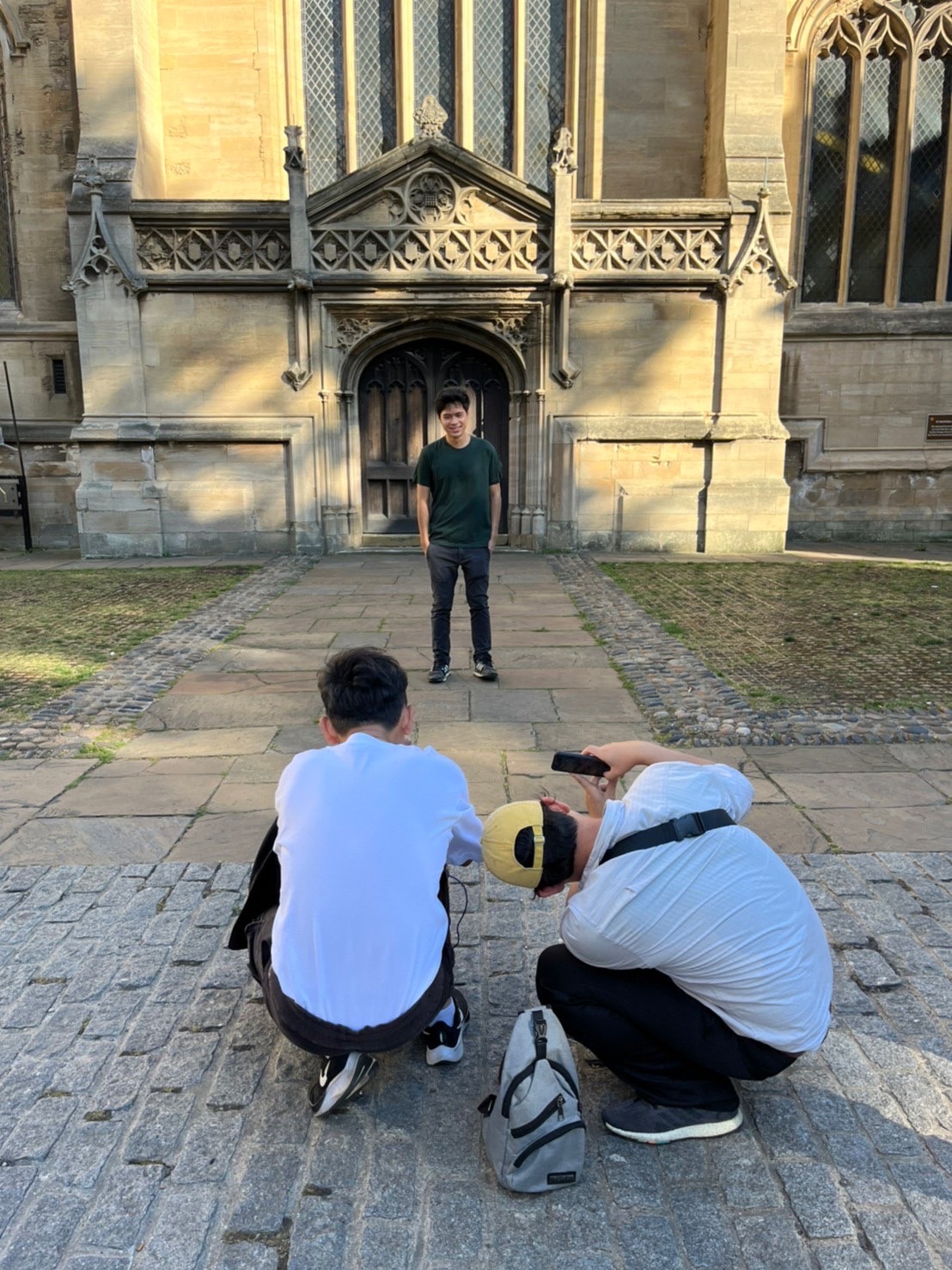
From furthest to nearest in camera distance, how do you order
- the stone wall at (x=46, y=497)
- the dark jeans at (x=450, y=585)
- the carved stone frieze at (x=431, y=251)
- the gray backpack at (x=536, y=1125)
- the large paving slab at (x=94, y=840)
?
the stone wall at (x=46, y=497), the carved stone frieze at (x=431, y=251), the dark jeans at (x=450, y=585), the large paving slab at (x=94, y=840), the gray backpack at (x=536, y=1125)

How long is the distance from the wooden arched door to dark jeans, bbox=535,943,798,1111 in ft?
35.5

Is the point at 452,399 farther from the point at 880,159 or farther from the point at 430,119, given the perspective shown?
the point at 880,159

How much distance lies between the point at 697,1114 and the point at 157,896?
6.61ft

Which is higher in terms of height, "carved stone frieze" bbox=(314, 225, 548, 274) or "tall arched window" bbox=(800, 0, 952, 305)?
"tall arched window" bbox=(800, 0, 952, 305)

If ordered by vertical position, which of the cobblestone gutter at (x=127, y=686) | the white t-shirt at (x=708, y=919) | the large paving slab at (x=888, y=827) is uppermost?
the white t-shirt at (x=708, y=919)

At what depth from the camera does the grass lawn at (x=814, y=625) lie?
18.4 feet

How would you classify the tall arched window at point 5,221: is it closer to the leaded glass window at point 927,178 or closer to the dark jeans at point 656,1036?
the leaded glass window at point 927,178

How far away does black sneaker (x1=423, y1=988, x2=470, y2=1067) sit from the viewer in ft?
7.48

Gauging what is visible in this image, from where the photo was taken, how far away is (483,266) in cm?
1155

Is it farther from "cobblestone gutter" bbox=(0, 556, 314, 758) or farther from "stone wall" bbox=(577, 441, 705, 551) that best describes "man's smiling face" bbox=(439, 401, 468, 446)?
"stone wall" bbox=(577, 441, 705, 551)

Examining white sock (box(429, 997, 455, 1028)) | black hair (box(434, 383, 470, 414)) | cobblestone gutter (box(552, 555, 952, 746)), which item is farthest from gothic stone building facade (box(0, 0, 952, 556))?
white sock (box(429, 997, 455, 1028))

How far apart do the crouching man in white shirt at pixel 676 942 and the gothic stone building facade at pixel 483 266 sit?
1043 centimetres

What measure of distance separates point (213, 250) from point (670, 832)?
11.6 m

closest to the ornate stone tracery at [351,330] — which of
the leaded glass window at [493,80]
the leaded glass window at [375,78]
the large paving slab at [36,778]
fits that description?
the leaded glass window at [375,78]
